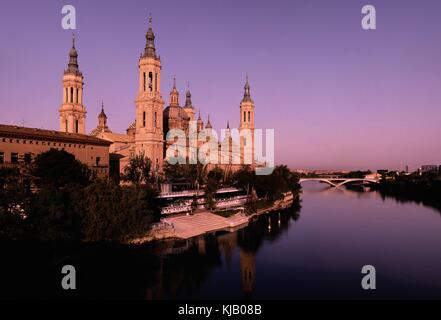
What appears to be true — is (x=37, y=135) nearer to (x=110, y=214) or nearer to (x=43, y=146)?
(x=43, y=146)

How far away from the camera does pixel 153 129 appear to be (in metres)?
74.7

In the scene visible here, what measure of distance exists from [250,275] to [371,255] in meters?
15.4

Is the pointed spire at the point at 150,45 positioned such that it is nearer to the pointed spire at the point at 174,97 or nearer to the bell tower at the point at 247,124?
the pointed spire at the point at 174,97

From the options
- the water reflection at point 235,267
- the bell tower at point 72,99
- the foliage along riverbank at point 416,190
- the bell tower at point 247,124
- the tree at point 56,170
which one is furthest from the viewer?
the bell tower at point 247,124

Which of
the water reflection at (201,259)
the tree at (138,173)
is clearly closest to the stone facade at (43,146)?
the tree at (138,173)

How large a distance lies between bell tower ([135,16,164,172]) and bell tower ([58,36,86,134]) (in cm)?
1733

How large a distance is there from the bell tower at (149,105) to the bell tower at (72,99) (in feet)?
56.9

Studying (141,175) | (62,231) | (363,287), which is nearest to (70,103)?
(141,175)

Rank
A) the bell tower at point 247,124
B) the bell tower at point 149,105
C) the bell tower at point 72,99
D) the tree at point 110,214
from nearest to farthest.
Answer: the tree at point 110,214 → the bell tower at point 149,105 → the bell tower at point 72,99 → the bell tower at point 247,124

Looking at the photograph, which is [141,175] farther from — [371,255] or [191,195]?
[371,255]

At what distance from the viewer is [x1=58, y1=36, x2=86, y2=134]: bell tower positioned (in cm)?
8131

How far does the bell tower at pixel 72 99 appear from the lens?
81.3 m

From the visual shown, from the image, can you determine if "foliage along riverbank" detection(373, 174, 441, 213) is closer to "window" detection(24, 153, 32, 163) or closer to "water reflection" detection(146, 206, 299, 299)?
"water reflection" detection(146, 206, 299, 299)

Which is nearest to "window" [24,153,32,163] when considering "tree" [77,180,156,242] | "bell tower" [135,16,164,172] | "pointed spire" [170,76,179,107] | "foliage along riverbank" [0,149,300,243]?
"foliage along riverbank" [0,149,300,243]
